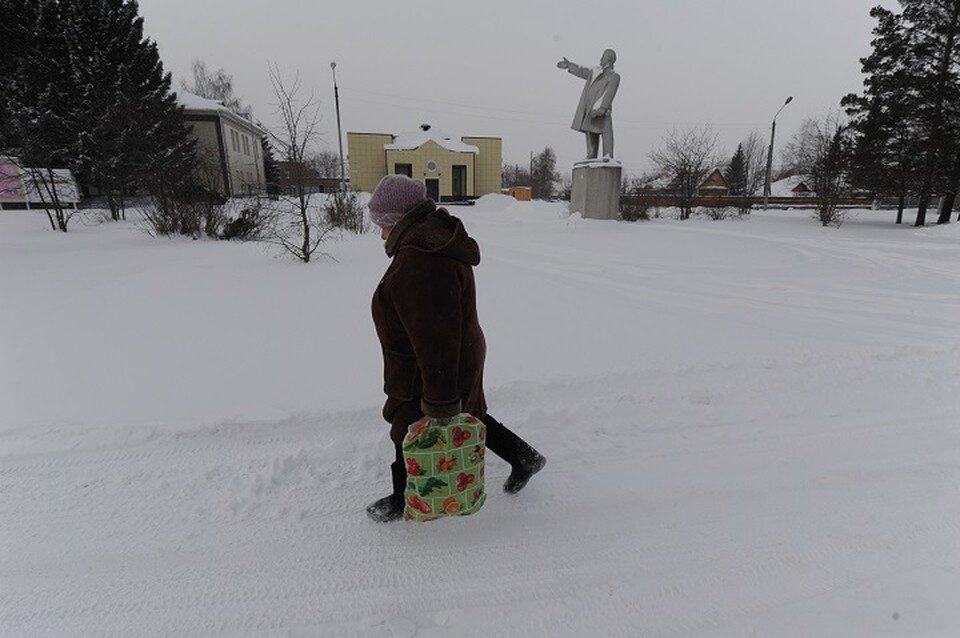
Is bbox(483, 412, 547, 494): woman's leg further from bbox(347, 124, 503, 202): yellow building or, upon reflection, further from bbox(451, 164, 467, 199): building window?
bbox(451, 164, 467, 199): building window

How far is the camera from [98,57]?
21.5 meters

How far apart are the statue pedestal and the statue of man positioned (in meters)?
0.95

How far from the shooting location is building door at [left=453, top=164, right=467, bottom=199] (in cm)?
3655

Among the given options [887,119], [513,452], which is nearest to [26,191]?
[513,452]

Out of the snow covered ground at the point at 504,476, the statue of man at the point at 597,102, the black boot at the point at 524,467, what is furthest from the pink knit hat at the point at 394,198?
the statue of man at the point at 597,102

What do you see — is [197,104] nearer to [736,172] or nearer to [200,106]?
[200,106]

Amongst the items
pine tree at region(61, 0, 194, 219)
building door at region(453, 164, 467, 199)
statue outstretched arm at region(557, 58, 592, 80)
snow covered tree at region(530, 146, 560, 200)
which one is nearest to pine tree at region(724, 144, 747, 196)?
snow covered tree at region(530, 146, 560, 200)

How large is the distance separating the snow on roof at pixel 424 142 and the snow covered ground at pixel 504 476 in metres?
31.9

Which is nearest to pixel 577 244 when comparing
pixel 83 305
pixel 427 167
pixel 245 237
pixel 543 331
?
pixel 543 331

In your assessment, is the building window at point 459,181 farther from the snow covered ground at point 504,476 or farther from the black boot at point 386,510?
the black boot at point 386,510

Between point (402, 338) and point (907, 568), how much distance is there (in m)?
2.23

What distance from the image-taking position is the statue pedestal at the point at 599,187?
15.2 m

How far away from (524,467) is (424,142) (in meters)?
35.9

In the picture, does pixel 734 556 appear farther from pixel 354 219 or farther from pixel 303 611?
pixel 354 219
